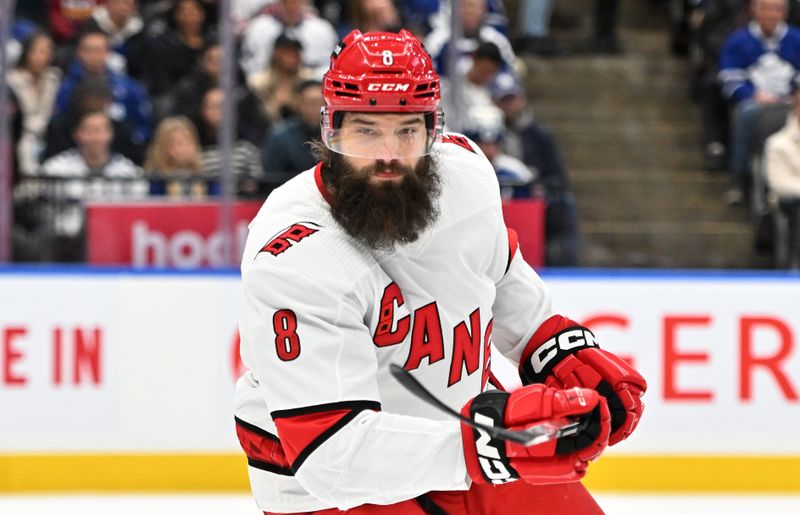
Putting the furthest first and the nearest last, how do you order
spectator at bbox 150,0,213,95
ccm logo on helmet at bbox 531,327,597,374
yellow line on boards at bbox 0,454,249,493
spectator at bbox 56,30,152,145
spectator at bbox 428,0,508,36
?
spectator at bbox 428,0,508,36, spectator at bbox 150,0,213,95, spectator at bbox 56,30,152,145, yellow line on boards at bbox 0,454,249,493, ccm logo on helmet at bbox 531,327,597,374

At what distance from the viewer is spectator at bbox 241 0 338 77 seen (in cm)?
579

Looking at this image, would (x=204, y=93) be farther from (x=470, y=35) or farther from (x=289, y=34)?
(x=470, y=35)

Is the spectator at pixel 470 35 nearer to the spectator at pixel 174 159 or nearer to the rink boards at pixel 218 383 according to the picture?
the spectator at pixel 174 159

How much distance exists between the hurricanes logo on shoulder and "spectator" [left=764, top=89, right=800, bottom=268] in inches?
136

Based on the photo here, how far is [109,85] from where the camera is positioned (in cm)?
551

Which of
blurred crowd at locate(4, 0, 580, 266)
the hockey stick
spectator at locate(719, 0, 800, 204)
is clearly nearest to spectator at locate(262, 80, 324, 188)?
blurred crowd at locate(4, 0, 580, 266)

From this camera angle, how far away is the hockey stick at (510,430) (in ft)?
6.33

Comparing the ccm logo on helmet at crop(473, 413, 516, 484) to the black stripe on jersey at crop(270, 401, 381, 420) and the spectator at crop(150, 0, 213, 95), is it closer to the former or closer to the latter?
the black stripe on jersey at crop(270, 401, 381, 420)

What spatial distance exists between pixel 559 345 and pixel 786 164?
3209 mm

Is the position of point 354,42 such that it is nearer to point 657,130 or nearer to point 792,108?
point 792,108

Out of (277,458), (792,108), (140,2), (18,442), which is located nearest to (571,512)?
(277,458)

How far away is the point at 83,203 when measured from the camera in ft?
16.3

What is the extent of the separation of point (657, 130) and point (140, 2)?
94.8 inches

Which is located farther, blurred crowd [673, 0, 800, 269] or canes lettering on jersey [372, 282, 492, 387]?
blurred crowd [673, 0, 800, 269]
